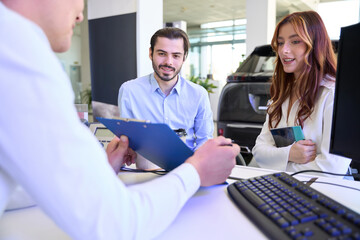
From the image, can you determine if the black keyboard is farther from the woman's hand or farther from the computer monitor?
the woman's hand

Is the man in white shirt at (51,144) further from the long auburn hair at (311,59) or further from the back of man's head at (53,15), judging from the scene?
the long auburn hair at (311,59)

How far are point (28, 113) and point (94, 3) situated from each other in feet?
15.1

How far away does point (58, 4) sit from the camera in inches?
19.9

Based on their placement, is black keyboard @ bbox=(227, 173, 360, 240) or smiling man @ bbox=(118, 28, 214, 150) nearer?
black keyboard @ bbox=(227, 173, 360, 240)

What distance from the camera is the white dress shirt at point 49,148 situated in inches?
15.9

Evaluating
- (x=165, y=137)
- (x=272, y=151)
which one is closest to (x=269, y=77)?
(x=272, y=151)

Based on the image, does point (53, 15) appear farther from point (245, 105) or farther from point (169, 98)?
point (245, 105)

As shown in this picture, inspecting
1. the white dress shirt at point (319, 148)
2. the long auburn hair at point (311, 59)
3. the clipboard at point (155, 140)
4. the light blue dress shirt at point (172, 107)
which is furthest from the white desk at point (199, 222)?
the light blue dress shirt at point (172, 107)

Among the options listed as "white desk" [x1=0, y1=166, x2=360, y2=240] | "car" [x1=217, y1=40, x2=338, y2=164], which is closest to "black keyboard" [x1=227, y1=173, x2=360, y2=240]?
"white desk" [x1=0, y1=166, x2=360, y2=240]

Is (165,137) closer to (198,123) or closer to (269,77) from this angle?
(198,123)

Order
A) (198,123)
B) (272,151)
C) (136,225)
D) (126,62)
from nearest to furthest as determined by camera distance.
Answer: (136,225), (272,151), (198,123), (126,62)

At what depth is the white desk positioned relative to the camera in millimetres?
624

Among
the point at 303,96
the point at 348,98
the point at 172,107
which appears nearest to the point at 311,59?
the point at 303,96

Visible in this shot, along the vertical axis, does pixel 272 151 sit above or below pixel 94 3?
below
